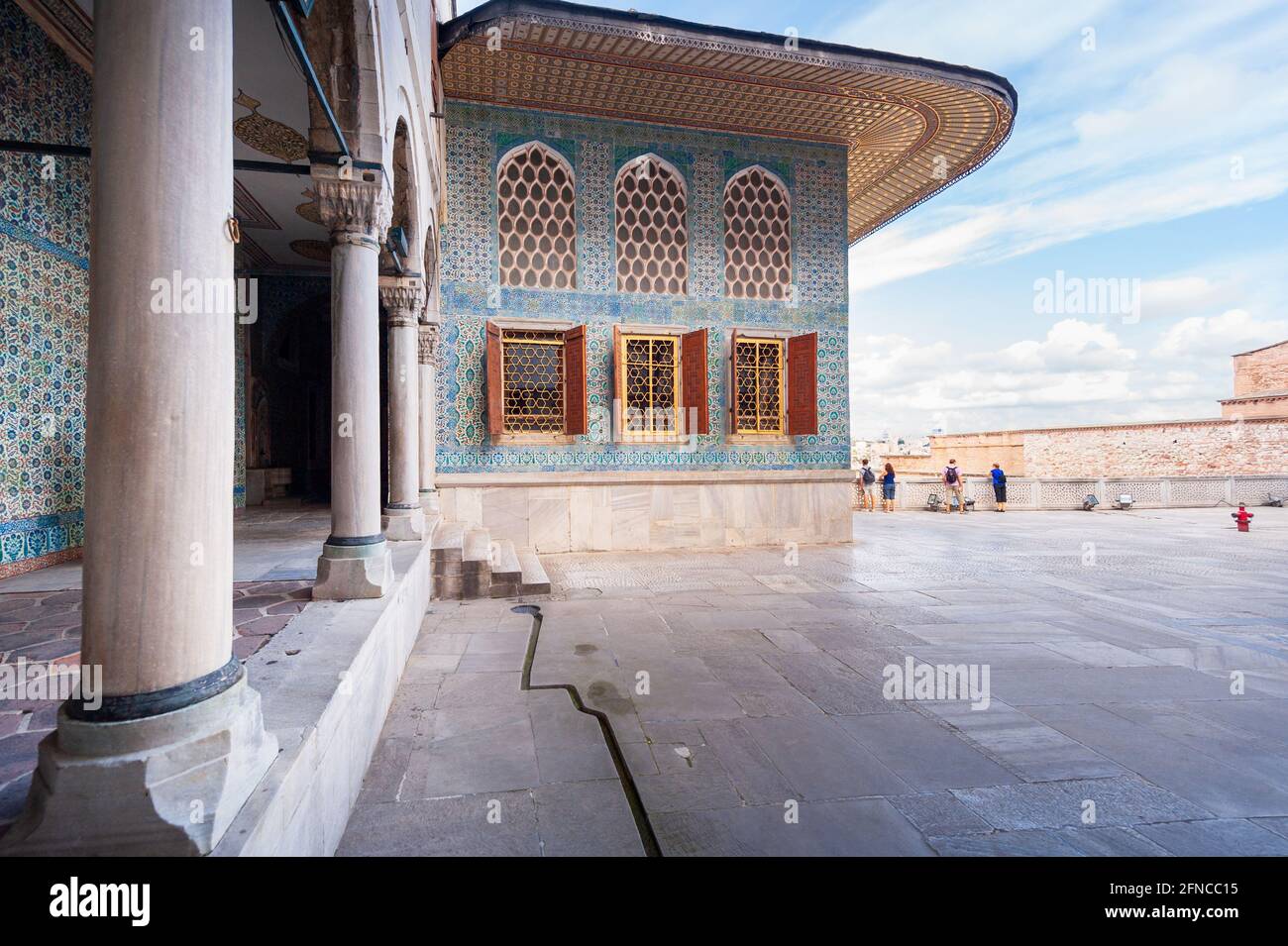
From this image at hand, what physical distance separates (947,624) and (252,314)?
11.3 metres

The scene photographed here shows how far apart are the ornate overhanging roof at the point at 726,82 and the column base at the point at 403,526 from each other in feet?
19.8

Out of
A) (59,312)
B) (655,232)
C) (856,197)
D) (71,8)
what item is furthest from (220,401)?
(856,197)

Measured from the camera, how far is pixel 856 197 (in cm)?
1298

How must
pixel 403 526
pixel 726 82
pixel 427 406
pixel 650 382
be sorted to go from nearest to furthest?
pixel 403 526, pixel 427 406, pixel 726 82, pixel 650 382

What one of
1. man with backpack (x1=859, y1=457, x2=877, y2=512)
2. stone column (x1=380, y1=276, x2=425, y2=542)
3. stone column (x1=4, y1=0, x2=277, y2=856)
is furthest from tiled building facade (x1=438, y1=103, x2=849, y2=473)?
stone column (x1=4, y1=0, x2=277, y2=856)

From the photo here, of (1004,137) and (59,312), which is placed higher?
(1004,137)

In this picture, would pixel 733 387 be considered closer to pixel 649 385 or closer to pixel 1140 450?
pixel 649 385

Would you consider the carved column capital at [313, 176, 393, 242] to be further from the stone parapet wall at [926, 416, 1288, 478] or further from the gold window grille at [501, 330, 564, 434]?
the stone parapet wall at [926, 416, 1288, 478]

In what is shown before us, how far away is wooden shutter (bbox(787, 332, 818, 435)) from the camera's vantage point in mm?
10391

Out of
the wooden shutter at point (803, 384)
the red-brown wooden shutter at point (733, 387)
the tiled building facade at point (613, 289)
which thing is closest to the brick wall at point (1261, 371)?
the tiled building facade at point (613, 289)

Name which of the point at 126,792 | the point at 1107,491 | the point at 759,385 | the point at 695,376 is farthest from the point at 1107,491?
the point at 126,792

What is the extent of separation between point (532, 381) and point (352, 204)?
18.9ft

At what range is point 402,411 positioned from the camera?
22.3 feet

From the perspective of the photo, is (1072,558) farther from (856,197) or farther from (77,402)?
(77,402)
